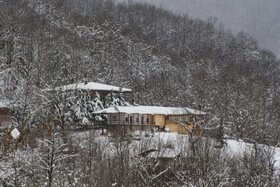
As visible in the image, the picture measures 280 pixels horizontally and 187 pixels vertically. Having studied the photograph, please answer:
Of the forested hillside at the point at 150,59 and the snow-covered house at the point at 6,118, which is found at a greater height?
the forested hillside at the point at 150,59

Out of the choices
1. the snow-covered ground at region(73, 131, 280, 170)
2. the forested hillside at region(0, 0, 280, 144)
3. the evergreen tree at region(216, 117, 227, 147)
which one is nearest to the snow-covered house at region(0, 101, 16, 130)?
the forested hillside at region(0, 0, 280, 144)

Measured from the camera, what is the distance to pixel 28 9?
291ft

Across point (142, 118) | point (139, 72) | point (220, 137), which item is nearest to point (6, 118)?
point (142, 118)

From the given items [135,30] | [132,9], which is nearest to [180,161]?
[135,30]

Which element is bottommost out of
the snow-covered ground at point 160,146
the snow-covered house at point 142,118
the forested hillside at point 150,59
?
the snow-covered ground at point 160,146

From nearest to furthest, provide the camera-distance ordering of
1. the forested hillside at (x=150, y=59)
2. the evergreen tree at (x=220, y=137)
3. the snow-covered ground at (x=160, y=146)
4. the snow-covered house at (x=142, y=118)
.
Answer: the snow-covered ground at (x=160, y=146) → the evergreen tree at (x=220, y=137) → the snow-covered house at (x=142, y=118) → the forested hillside at (x=150, y=59)

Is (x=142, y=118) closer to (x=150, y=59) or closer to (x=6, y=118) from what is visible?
(x=6, y=118)

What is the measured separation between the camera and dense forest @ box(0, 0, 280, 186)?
956 inches

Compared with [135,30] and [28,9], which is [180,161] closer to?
[28,9]

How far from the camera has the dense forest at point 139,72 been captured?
2428 cm

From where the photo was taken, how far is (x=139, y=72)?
269 feet

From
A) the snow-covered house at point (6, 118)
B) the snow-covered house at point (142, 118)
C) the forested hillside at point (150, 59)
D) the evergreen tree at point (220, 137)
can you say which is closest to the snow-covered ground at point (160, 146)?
the evergreen tree at point (220, 137)

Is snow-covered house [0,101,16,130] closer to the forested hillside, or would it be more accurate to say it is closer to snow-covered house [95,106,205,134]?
the forested hillside

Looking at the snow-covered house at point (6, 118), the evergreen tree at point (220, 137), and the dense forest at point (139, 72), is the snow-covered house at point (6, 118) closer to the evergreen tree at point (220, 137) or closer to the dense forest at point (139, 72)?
the dense forest at point (139, 72)
